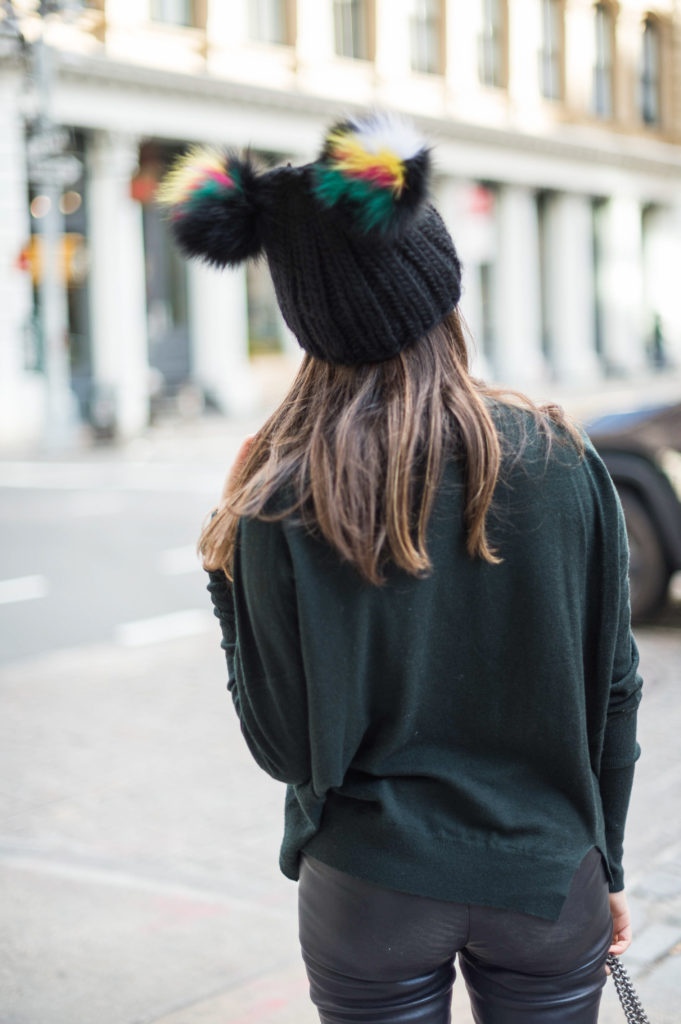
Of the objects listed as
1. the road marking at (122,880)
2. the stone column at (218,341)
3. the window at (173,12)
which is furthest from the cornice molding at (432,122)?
the road marking at (122,880)

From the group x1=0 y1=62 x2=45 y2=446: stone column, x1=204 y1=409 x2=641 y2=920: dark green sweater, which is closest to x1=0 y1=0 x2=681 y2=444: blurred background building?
x1=0 y1=62 x2=45 y2=446: stone column

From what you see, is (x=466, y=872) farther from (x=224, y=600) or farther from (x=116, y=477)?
(x=116, y=477)

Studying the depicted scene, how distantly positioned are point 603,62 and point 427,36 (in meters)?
8.12

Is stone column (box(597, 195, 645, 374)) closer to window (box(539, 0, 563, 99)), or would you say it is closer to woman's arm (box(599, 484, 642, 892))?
window (box(539, 0, 563, 99))

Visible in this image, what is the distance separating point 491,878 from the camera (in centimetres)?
160

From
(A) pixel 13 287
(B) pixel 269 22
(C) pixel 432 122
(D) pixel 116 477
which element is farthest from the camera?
(C) pixel 432 122

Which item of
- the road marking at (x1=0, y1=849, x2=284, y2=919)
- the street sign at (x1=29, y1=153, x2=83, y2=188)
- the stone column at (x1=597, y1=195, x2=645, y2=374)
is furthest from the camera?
the stone column at (x1=597, y1=195, x2=645, y2=374)

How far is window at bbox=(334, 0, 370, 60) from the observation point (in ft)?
99.0

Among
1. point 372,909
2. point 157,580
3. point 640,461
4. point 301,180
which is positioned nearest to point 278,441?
point 301,180

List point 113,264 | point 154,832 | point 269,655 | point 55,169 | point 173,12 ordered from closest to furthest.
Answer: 1. point 269,655
2. point 154,832
3. point 55,169
4. point 113,264
5. point 173,12

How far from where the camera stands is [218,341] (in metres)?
27.0

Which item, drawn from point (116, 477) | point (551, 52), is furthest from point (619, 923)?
point (551, 52)

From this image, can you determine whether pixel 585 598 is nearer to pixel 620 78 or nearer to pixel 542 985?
pixel 542 985

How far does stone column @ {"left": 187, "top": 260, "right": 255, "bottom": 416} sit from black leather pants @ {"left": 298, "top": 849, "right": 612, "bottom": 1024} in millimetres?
25351
